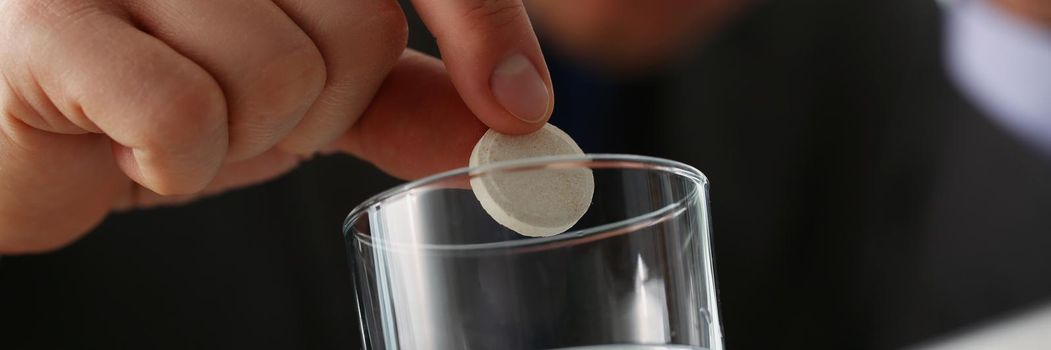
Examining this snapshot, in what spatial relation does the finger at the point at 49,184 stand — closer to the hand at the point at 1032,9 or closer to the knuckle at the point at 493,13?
the knuckle at the point at 493,13

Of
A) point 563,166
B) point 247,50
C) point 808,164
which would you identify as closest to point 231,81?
point 247,50

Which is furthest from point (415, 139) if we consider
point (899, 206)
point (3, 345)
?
point (899, 206)

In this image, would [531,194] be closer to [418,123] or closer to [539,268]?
[539,268]

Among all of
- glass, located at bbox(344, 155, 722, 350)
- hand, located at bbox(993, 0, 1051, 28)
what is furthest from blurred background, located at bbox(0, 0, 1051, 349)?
glass, located at bbox(344, 155, 722, 350)

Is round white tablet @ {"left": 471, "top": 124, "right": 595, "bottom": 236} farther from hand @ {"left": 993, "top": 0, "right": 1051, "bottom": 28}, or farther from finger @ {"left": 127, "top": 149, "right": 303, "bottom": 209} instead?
hand @ {"left": 993, "top": 0, "right": 1051, "bottom": 28}

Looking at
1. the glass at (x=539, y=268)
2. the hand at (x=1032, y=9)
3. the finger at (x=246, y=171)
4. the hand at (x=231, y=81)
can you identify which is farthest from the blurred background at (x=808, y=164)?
the glass at (x=539, y=268)

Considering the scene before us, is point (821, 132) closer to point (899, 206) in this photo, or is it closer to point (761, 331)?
point (899, 206)

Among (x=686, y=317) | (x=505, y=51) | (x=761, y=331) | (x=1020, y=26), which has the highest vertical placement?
(x=1020, y=26)
